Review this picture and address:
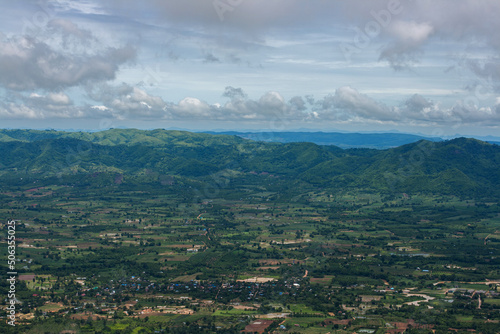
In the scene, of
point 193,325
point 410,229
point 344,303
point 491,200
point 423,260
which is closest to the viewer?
point 193,325

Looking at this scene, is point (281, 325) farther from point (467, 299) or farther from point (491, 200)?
point (491, 200)

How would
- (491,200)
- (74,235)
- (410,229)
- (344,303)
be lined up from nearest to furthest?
(344,303) → (74,235) → (410,229) → (491,200)

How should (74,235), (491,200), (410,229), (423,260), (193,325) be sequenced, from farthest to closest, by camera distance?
1. (491,200)
2. (410,229)
3. (74,235)
4. (423,260)
5. (193,325)

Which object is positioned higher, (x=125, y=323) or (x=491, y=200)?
(x=491, y=200)

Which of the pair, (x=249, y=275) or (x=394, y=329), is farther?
(x=249, y=275)

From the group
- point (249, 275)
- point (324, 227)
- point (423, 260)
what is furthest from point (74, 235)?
point (423, 260)

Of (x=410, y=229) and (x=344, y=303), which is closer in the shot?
(x=344, y=303)

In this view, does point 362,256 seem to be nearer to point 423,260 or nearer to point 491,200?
point 423,260

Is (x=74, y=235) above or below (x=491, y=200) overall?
below

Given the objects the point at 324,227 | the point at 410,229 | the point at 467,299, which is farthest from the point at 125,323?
the point at 410,229
